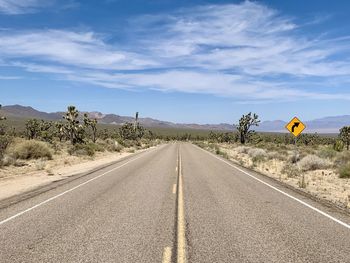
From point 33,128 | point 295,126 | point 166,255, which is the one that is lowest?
point 166,255

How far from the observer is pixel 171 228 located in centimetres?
891

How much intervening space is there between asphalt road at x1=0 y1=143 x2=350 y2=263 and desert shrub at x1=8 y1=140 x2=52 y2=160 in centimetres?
1667

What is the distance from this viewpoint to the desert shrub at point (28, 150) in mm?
29759

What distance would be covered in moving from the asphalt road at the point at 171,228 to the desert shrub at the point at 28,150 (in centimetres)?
1667

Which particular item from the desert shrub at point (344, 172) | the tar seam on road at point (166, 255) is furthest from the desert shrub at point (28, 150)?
the tar seam on road at point (166, 255)

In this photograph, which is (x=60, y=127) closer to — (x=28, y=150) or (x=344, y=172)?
(x=28, y=150)

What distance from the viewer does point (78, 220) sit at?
9703mm

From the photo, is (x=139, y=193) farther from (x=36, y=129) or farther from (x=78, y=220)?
(x=36, y=129)

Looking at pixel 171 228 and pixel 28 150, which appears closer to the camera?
pixel 171 228

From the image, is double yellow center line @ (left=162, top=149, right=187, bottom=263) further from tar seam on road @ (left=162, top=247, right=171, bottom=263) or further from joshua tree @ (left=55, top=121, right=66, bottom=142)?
joshua tree @ (left=55, top=121, right=66, bottom=142)

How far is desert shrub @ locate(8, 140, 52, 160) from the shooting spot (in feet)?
97.6

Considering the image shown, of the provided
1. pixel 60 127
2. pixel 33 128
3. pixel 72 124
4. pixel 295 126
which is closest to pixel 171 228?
pixel 295 126

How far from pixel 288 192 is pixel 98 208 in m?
7.76

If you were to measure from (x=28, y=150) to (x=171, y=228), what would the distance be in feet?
80.3
